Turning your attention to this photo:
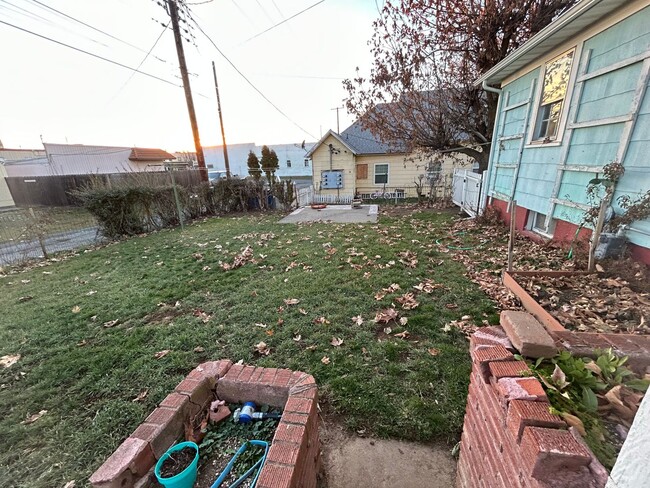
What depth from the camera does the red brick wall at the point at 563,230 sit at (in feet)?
10.5

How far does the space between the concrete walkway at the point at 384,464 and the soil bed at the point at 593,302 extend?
5.61 feet

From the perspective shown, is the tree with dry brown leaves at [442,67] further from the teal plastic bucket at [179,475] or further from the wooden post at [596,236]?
the teal plastic bucket at [179,475]

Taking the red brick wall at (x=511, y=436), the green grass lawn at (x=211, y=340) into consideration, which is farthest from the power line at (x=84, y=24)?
the red brick wall at (x=511, y=436)

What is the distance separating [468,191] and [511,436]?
9.77 m

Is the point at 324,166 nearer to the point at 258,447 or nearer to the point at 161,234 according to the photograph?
the point at 161,234

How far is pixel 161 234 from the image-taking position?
861 cm

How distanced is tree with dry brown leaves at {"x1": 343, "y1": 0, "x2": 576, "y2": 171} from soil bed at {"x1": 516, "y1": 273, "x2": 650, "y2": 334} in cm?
758

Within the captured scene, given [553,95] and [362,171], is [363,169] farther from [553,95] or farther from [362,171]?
[553,95]

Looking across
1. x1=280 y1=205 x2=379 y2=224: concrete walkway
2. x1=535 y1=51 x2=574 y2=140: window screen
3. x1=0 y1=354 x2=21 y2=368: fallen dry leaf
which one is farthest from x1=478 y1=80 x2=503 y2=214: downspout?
x1=0 y1=354 x2=21 y2=368: fallen dry leaf

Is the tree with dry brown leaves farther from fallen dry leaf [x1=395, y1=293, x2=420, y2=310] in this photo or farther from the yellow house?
fallen dry leaf [x1=395, y1=293, x2=420, y2=310]

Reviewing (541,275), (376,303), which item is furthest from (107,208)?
(541,275)

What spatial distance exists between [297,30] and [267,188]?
598cm

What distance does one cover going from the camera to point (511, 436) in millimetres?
1012

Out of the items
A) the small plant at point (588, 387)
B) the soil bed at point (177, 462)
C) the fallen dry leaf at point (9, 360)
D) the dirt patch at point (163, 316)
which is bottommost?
the fallen dry leaf at point (9, 360)
